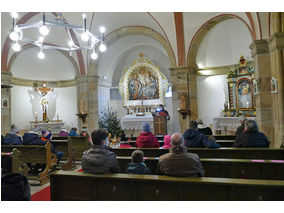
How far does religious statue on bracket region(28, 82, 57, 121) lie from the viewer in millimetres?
13414

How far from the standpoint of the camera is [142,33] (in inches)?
460

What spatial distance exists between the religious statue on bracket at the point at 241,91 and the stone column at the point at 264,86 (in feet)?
6.95

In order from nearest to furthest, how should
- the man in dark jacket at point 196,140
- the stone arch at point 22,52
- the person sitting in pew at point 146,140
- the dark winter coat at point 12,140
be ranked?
1. the man in dark jacket at point 196,140
2. the person sitting in pew at point 146,140
3. the dark winter coat at point 12,140
4. the stone arch at point 22,52

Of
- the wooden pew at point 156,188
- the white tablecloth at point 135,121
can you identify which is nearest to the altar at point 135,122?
the white tablecloth at point 135,121

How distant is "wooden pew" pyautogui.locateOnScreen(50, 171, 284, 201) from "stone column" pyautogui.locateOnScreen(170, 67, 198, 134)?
776 centimetres

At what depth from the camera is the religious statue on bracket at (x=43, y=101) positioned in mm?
13414

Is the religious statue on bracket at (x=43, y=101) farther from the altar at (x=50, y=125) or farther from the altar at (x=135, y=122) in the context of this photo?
the altar at (x=135, y=122)

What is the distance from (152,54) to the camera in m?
14.3

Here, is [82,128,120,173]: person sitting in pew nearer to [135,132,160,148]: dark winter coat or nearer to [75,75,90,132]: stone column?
[135,132,160,148]: dark winter coat

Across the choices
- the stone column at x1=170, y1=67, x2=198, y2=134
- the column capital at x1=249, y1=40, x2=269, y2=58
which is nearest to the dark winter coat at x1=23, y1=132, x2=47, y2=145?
the stone column at x1=170, y1=67, x2=198, y2=134

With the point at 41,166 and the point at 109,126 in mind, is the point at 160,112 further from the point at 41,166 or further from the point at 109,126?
the point at 41,166

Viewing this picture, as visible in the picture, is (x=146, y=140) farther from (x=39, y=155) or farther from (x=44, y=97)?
(x=44, y=97)

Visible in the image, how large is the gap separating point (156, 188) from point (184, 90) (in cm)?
814

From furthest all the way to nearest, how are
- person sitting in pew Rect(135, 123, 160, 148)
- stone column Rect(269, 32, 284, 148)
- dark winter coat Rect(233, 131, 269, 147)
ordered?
1. stone column Rect(269, 32, 284, 148)
2. person sitting in pew Rect(135, 123, 160, 148)
3. dark winter coat Rect(233, 131, 269, 147)
